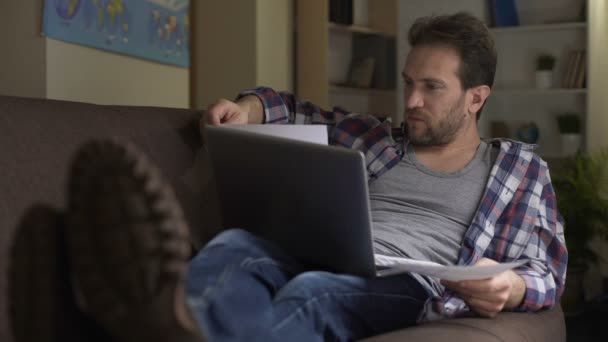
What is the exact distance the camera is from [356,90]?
167 inches

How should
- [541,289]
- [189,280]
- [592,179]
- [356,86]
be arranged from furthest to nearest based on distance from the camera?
[356,86]
[592,179]
[541,289]
[189,280]

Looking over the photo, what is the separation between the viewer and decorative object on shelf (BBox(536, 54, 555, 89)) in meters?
3.84

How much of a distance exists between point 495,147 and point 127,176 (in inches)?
52.8

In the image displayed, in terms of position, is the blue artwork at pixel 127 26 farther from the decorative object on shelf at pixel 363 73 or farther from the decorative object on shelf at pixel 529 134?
the decorative object on shelf at pixel 529 134

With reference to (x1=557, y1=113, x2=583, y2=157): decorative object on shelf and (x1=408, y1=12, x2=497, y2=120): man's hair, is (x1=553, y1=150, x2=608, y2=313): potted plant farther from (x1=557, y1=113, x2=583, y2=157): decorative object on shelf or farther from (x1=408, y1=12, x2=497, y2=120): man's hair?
(x1=408, y1=12, x2=497, y2=120): man's hair

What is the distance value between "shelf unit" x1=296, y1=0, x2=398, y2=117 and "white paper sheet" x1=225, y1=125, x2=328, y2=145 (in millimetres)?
2241

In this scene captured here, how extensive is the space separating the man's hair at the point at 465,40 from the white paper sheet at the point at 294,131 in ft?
1.27

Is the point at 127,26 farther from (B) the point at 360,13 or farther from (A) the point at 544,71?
(A) the point at 544,71

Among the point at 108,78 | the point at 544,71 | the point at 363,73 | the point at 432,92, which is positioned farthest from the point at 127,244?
the point at 363,73

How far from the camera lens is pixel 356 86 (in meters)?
4.31

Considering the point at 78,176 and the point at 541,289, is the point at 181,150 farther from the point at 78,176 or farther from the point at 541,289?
the point at 78,176

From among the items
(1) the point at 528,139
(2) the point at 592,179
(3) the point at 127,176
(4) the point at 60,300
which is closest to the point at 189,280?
(4) the point at 60,300

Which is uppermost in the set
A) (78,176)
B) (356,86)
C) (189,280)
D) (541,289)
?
(356,86)

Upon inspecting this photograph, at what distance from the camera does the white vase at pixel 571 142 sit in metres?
3.73
